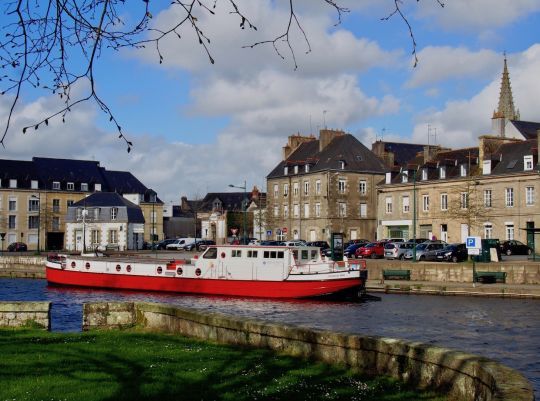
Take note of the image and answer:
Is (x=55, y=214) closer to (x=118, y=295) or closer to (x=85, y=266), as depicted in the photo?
(x=85, y=266)

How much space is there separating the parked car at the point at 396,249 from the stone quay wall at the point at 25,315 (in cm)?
3866

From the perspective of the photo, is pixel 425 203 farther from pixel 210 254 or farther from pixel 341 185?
pixel 210 254

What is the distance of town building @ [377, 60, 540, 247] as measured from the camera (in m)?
57.4

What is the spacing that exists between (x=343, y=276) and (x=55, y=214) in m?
64.1

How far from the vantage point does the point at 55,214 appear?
9269 centimetres

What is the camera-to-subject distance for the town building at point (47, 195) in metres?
90.2

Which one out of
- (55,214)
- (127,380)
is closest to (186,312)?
(127,380)

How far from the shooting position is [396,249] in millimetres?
52344

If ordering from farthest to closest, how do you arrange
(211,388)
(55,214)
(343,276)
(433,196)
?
1. (55,214)
2. (433,196)
3. (343,276)
4. (211,388)

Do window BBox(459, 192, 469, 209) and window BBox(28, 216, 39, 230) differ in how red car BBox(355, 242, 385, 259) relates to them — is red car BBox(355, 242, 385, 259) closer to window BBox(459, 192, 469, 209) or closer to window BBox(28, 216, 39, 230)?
window BBox(459, 192, 469, 209)

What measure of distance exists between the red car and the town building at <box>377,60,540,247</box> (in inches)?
149

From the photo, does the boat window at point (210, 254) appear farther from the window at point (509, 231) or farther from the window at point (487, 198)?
the window at point (487, 198)

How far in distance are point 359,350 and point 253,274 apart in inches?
1145

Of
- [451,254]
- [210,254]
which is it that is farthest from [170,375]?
[451,254]
